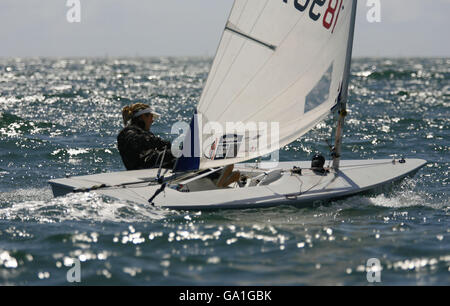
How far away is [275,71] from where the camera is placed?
6.62 m

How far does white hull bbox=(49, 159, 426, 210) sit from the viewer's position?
238 inches

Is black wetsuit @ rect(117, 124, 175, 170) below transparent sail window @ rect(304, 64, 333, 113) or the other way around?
below

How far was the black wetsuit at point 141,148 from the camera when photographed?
6.82 meters

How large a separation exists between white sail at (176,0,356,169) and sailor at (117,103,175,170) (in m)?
0.85

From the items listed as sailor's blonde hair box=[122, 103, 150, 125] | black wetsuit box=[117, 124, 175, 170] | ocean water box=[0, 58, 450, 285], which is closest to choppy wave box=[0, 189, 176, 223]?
ocean water box=[0, 58, 450, 285]

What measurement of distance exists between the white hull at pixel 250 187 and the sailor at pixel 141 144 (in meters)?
0.14

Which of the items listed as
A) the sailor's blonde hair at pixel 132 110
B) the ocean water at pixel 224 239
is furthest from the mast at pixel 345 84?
the sailor's blonde hair at pixel 132 110

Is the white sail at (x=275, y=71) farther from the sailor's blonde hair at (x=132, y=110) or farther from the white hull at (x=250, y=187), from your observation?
the sailor's blonde hair at (x=132, y=110)

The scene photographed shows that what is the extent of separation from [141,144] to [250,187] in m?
1.31

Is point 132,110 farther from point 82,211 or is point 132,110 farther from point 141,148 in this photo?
point 82,211

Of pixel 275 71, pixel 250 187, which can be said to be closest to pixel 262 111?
pixel 275 71

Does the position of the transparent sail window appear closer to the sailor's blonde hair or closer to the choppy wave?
the sailor's blonde hair

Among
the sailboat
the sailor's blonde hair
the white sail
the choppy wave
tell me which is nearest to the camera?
the choppy wave
